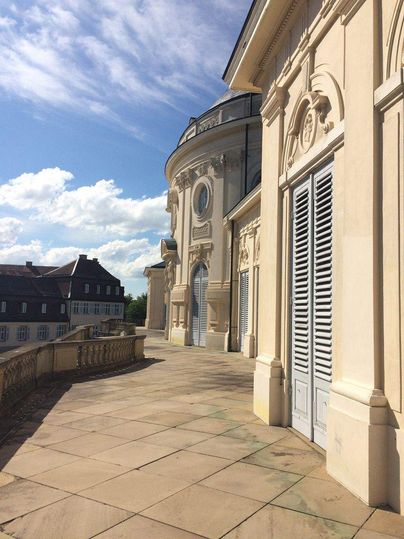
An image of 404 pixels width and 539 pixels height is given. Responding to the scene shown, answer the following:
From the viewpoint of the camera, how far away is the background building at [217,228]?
19.9m

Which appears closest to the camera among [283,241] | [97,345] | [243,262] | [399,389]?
[399,389]

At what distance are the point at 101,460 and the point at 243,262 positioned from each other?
1508cm

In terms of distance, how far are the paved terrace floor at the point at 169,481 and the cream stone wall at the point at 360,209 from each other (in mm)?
419

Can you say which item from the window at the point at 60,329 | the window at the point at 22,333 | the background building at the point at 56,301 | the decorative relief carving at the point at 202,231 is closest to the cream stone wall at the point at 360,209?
the decorative relief carving at the point at 202,231

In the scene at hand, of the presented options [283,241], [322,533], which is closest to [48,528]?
[322,533]

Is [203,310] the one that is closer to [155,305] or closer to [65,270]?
[155,305]

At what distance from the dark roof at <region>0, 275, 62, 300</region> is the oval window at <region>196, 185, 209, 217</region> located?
35.1 m

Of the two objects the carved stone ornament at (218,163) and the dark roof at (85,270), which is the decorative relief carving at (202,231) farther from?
the dark roof at (85,270)

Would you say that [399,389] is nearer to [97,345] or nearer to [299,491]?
[299,491]

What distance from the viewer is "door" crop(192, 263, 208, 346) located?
22938 millimetres

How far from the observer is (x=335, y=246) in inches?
200

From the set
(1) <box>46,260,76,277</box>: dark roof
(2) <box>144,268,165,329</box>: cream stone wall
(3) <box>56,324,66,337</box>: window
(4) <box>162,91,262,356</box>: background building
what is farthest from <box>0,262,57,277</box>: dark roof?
(4) <box>162,91,262,356</box>: background building

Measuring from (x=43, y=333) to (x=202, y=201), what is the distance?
1420 inches

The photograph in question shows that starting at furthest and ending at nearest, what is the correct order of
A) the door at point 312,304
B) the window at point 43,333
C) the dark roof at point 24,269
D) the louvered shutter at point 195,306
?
the dark roof at point 24,269, the window at point 43,333, the louvered shutter at point 195,306, the door at point 312,304
